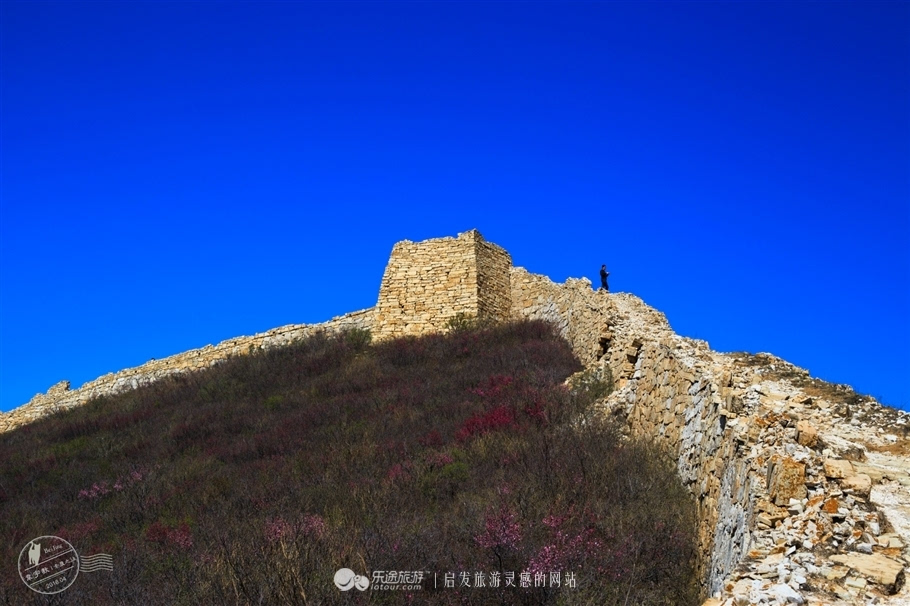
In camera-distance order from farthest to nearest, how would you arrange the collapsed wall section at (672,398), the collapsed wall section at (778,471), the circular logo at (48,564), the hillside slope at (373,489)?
the circular logo at (48,564), the collapsed wall section at (672,398), the hillside slope at (373,489), the collapsed wall section at (778,471)

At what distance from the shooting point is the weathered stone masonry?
17.3ft

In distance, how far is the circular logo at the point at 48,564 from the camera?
29.6 ft

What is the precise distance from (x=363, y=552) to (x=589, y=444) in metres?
4.52

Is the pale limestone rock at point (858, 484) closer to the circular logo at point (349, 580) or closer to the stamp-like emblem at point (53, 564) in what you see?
the circular logo at point (349, 580)

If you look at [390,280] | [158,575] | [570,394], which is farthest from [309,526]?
[390,280]

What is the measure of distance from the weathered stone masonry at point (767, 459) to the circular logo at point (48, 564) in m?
7.55

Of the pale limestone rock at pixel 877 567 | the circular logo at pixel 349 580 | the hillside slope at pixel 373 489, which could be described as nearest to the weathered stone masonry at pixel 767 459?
the pale limestone rock at pixel 877 567

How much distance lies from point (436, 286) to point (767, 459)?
17467 millimetres

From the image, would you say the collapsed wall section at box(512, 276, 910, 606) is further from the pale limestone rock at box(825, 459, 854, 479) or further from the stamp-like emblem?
the stamp-like emblem

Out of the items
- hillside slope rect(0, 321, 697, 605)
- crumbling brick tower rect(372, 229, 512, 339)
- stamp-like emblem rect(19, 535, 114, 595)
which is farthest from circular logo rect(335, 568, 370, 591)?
crumbling brick tower rect(372, 229, 512, 339)

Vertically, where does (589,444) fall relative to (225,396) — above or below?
below

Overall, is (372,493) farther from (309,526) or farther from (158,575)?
(158,575)

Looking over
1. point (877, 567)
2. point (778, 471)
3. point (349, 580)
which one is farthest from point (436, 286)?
point (877, 567)

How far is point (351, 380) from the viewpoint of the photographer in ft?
61.9
